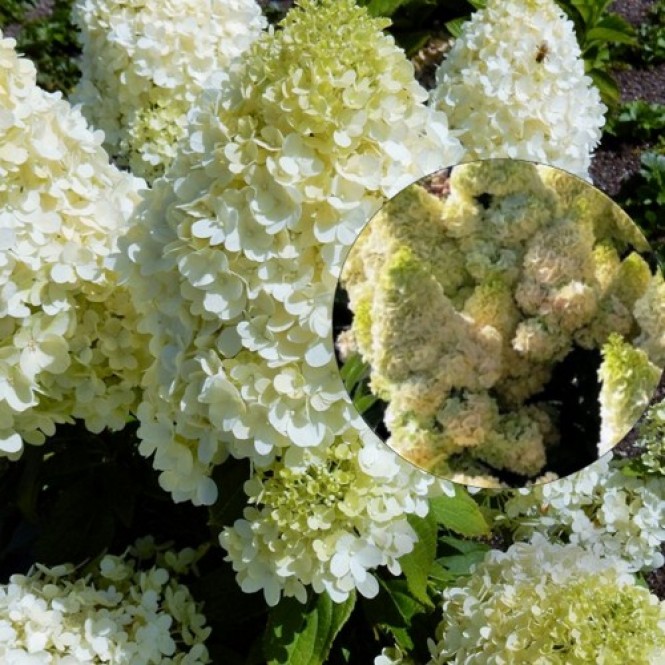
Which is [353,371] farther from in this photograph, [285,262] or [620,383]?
[620,383]

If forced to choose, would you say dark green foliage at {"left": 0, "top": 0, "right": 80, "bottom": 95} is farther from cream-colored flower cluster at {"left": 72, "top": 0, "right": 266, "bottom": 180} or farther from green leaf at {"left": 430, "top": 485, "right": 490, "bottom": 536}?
green leaf at {"left": 430, "top": 485, "right": 490, "bottom": 536}

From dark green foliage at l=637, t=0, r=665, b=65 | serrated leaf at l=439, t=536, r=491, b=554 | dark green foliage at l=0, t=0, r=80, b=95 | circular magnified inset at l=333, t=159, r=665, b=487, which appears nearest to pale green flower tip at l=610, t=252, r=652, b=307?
circular magnified inset at l=333, t=159, r=665, b=487

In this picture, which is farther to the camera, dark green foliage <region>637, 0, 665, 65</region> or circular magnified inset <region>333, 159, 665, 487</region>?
dark green foliage <region>637, 0, 665, 65</region>

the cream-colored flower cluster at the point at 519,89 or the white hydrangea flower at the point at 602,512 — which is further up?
the cream-colored flower cluster at the point at 519,89

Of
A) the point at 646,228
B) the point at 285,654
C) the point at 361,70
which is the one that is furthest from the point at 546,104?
the point at 646,228

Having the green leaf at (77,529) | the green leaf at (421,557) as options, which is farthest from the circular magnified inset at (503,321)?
the green leaf at (77,529)

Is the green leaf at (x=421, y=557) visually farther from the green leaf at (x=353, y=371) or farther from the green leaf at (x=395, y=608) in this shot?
the green leaf at (x=353, y=371)
